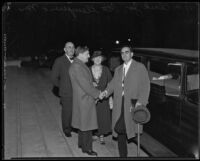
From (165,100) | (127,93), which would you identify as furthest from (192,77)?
(127,93)

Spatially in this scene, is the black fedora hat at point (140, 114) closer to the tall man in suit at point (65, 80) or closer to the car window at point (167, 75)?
the car window at point (167, 75)

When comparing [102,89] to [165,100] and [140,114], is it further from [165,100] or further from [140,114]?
[140,114]

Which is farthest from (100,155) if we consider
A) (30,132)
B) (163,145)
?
(30,132)

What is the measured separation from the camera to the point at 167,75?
5395mm

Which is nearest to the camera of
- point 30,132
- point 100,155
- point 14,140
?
point 100,155

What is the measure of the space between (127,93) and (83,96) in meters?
0.73

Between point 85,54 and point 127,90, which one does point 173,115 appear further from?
point 85,54

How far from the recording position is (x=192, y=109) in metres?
4.43

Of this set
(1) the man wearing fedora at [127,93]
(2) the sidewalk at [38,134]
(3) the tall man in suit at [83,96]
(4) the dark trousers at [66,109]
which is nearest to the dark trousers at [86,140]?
(3) the tall man in suit at [83,96]

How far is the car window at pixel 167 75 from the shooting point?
193 inches

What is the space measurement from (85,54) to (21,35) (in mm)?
24328

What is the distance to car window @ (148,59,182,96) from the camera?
489 cm

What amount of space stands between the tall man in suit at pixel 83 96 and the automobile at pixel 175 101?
47.7 inches

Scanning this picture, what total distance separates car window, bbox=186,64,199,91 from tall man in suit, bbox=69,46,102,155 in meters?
1.35
